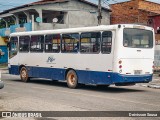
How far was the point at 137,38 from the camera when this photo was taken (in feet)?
57.4

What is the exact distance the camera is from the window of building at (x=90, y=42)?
17.7 meters

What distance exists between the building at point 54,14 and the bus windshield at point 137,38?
2671 cm

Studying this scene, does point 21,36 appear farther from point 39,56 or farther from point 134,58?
point 134,58

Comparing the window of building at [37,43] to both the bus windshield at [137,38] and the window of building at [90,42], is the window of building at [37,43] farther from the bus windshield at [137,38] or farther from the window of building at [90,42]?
the bus windshield at [137,38]

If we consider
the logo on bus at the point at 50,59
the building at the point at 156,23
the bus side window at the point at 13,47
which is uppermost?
the building at the point at 156,23

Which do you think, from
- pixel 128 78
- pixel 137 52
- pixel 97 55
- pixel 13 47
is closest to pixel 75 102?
pixel 128 78

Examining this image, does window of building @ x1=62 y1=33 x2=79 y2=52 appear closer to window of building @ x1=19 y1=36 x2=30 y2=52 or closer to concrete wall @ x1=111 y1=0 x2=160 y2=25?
window of building @ x1=19 y1=36 x2=30 y2=52

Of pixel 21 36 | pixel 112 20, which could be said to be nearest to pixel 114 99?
pixel 21 36

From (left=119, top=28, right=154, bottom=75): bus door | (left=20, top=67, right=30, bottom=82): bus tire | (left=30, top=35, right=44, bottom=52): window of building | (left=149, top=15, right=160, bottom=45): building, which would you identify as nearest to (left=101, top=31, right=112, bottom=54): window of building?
(left=119, top=28, right=154, bottom=75): bus door

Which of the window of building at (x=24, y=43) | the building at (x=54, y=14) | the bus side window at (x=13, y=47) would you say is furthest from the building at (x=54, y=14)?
the window of building at (x=24, y=43)

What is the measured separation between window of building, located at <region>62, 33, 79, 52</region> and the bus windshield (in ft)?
9.45

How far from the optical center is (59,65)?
20047 millimetres

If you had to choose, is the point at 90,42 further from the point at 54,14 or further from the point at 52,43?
the point at 54,14

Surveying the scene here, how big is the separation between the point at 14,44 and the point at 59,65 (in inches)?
210
